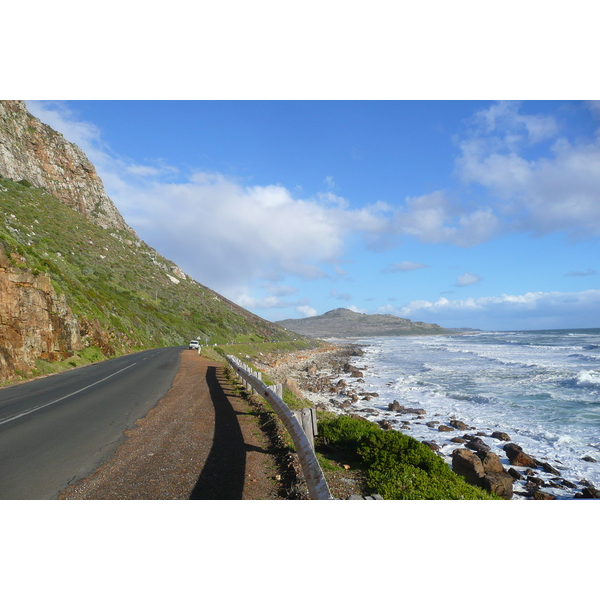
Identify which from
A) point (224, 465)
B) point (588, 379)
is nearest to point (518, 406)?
point (588, 379)

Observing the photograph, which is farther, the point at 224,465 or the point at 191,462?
the point at 191,462

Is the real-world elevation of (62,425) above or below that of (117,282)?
below

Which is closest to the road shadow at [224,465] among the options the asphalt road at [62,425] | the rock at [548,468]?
the asphalt road at [62,425]

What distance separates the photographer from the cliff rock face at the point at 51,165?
75.3 m

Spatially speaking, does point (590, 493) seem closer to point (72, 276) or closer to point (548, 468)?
point (548, 468)

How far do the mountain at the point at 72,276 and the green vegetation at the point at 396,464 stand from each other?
49.1 feet

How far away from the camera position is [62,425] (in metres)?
8.29

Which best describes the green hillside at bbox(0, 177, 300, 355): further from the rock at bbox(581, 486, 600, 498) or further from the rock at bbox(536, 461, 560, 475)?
the rock at bbox(581, 486, 600, 498)

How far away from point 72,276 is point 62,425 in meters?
34.0

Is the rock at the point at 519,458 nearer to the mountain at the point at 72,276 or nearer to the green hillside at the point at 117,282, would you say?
the mountain at the point at 72,276

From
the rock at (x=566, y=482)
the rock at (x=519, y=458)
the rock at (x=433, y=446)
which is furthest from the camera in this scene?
the rock at (x=433, y=446)

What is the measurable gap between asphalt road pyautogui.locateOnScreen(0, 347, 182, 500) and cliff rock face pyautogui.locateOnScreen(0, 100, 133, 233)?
80991 millimetres

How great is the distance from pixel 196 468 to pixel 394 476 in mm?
3122

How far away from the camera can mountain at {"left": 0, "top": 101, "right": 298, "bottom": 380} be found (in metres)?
17.8
